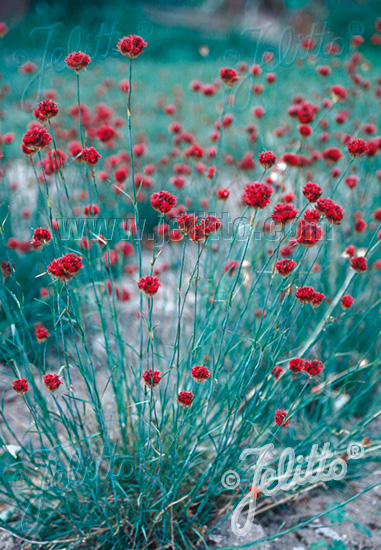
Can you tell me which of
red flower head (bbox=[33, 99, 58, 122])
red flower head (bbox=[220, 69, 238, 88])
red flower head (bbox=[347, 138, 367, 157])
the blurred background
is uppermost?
red flower head (bbox=[220, 69, 238, 88])

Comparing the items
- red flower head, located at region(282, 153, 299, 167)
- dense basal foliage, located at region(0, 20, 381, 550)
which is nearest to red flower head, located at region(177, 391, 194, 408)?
dense basal foliage, located at region(0, 20, 381, 550)

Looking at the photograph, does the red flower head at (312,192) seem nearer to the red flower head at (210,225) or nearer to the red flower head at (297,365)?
the red flower head at (210,225)

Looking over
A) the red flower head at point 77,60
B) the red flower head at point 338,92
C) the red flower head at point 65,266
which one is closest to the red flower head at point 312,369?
the red flower head at point 65,266

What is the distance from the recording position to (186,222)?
130 cm

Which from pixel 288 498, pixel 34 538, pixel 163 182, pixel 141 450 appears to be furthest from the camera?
pixel 163 182

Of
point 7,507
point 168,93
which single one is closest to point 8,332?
point 7,507

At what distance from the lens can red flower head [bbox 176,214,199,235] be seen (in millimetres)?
1296

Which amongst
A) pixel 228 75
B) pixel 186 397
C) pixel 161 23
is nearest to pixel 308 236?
pixel 186 397

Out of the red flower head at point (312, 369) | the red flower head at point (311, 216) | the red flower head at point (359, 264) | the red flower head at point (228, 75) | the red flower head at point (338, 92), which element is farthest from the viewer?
the red flower head at point (338, 92)

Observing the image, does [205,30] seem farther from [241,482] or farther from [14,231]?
[241,482]

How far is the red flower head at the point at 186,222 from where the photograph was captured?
51.0 inches

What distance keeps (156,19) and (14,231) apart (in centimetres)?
1653

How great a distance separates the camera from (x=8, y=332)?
8.26 feet

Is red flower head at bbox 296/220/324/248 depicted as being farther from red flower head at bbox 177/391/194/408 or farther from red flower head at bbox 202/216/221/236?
red flower head at bbox 177/391/194/408
